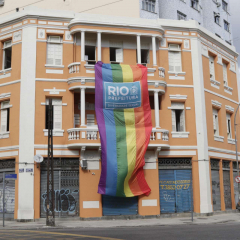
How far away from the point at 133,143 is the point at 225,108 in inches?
416

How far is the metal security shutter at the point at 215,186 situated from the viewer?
28.1 metres

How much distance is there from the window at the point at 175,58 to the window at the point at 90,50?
5625 millimetres

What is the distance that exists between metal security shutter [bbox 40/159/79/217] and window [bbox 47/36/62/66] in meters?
6.76

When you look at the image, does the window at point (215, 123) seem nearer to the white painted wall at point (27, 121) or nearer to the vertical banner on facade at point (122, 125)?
the vertical banner on facade at point (122, 125)

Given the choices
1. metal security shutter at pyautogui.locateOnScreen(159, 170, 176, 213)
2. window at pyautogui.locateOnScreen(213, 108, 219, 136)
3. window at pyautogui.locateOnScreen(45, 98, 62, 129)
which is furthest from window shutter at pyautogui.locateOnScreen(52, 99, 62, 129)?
window at pyautogui.locateOnScreen(213, 108, 219, 136)

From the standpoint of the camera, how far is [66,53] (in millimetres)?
26375

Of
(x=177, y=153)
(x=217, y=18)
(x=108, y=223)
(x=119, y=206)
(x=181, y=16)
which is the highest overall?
(x=217, y=18)

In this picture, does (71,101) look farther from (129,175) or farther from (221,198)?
(221,198)

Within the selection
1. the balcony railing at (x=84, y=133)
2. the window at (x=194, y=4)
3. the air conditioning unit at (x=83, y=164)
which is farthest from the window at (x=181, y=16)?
the air conditioning unit at (x=83, y=164)

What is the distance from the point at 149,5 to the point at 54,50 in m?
11.9

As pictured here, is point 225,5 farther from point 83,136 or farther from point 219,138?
point 83,136

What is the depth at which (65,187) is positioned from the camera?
24688 mm

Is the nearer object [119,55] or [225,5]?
[119,55]

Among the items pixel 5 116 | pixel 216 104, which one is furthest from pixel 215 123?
pixel 5 116
